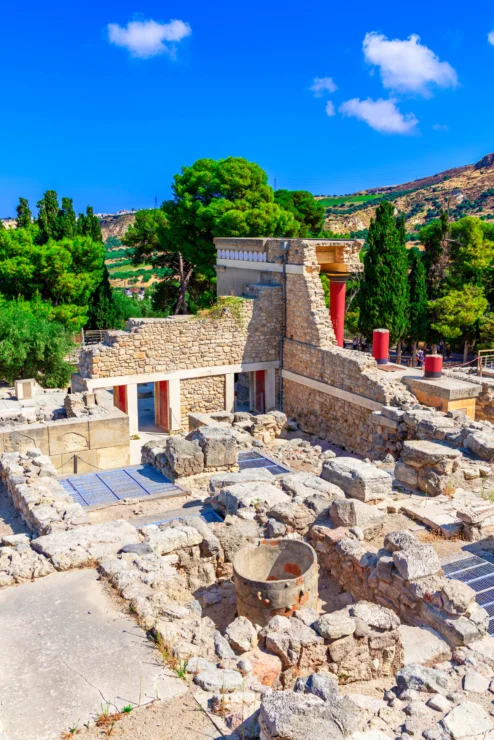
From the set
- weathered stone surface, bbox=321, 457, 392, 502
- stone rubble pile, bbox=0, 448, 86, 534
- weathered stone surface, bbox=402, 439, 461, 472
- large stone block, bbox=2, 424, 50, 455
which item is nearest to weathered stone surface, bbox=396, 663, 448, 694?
weathered stone surface, bbox=321, 457, 392, 502

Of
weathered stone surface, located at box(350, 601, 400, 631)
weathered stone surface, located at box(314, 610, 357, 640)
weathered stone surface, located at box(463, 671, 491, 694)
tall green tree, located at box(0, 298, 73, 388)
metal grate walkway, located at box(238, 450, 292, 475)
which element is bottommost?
metal grate walkway, located at box(238, 450, 292, 475)

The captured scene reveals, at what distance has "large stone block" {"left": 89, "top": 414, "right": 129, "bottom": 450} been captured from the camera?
14477 millimetres

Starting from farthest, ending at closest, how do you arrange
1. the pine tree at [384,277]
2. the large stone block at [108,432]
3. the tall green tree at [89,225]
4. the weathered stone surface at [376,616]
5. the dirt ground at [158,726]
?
the tall green tree at [89,225] < the pine tree at [384,277] < the large stone block at [108,432] < the weathered stone surface at [376,616] < the dirt ground at [158,726]

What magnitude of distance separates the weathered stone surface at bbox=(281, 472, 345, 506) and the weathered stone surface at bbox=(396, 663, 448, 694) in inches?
169

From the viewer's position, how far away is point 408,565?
7.48m

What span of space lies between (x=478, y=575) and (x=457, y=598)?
5.32 feet

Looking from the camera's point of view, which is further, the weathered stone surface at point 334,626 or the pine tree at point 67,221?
the pine tree at point 67,221

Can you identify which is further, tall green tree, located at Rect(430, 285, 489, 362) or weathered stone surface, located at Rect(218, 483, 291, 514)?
tall green tree, located at Rect(430, 285, 489, 362)

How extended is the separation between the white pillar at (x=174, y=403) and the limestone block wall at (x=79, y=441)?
3.85 m

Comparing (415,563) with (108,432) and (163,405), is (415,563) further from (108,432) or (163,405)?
(163,405)

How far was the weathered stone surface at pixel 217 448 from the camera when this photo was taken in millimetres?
12539

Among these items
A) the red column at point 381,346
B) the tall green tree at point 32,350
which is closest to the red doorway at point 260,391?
the red column at point 381,346

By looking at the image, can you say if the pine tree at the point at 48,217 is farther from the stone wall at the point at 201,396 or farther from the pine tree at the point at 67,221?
the stone wall at the point at 201,396

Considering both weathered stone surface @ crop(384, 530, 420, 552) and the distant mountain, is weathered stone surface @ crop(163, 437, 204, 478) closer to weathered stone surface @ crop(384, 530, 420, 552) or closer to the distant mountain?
weathered stone surface @ crop(384, 530, 420, 552)
